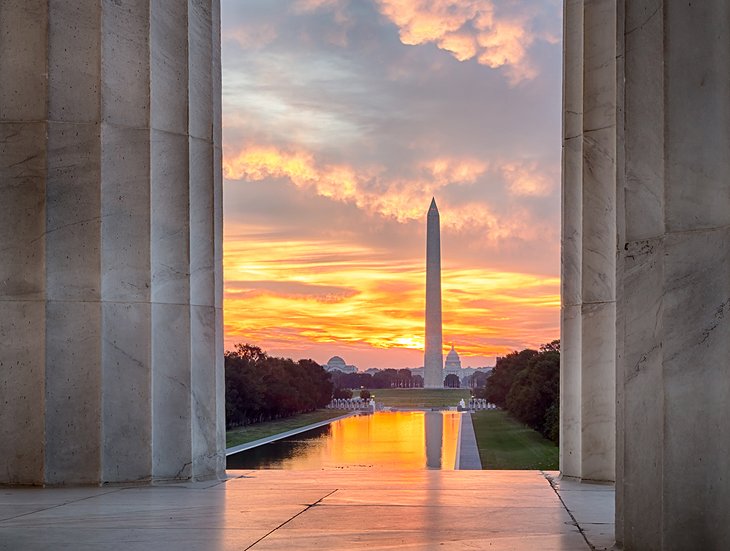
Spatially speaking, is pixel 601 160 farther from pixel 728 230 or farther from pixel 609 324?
pixel 728 230

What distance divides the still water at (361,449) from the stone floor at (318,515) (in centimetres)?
4561

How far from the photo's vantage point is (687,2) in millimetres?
10953

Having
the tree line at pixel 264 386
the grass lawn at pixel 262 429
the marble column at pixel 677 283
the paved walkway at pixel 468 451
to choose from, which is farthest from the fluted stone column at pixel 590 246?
the tree line at pixel 264 386

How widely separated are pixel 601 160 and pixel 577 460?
236 inches

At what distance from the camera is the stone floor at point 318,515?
12523mm

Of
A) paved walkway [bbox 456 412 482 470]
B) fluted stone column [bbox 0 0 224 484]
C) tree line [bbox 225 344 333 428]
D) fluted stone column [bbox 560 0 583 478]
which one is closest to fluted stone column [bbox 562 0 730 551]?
fluted stone column [bbox 560 0 583 478]

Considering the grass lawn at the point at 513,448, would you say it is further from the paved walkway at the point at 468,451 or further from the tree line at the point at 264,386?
the tree line at the point at 264,386

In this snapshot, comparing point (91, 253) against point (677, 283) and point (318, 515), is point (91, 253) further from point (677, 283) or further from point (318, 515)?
point (677, 283)

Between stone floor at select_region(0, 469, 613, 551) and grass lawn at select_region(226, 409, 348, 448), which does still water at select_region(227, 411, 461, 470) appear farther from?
stone floor at select_region(0, 469, 613, 551)

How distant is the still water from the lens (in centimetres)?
8250

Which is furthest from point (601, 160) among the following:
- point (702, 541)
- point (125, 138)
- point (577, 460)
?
point (702, 541)

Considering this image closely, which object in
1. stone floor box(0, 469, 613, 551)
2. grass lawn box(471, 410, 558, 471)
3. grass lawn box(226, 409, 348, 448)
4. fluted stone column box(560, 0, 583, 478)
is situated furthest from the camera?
grass lawn box(226, 409, 348, 448)

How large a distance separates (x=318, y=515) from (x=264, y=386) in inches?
5213

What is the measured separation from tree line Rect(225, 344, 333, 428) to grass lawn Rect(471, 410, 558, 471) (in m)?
31.4
